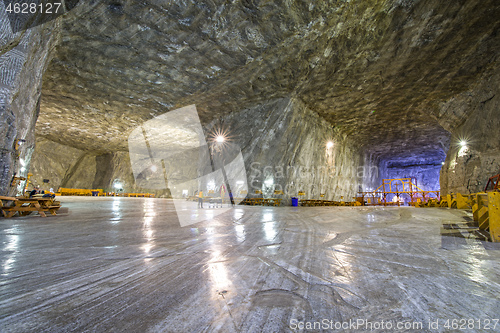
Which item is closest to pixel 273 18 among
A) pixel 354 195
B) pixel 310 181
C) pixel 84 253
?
pixel 84 253

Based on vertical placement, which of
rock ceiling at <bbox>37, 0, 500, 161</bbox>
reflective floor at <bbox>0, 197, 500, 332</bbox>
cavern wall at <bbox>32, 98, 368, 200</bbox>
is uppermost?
rock ceiling at <bbox>37, 0, 500, 161</bbox>

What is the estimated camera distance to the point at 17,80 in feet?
22.5

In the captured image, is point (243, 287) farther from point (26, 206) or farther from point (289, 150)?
point (289, 150)

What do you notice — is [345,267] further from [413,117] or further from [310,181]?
[413,117]

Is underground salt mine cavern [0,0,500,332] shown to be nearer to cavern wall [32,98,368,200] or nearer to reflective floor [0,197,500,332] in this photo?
reflective floor [0,197,500,332]

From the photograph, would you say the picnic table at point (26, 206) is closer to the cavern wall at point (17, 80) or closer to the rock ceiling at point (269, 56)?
the cavern wall at point (17, 80)

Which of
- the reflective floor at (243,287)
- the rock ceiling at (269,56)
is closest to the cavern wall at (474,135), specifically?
the rock ceiling at (269,56)

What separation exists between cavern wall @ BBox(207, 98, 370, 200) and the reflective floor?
1344cm

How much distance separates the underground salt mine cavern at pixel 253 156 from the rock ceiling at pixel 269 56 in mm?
88

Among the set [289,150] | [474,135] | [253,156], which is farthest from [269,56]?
[474,135]

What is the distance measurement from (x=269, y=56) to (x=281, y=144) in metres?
6.98

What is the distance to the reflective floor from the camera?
1.19 metres

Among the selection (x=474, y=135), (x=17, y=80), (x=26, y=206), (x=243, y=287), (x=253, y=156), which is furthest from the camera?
(x=253, y=156)

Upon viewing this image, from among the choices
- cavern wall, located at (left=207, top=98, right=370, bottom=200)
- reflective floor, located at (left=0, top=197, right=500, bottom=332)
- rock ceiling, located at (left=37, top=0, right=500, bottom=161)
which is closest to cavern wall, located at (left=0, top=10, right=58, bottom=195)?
rock ceiling, located at (left=37, top=0, right=500, bottom=161)
